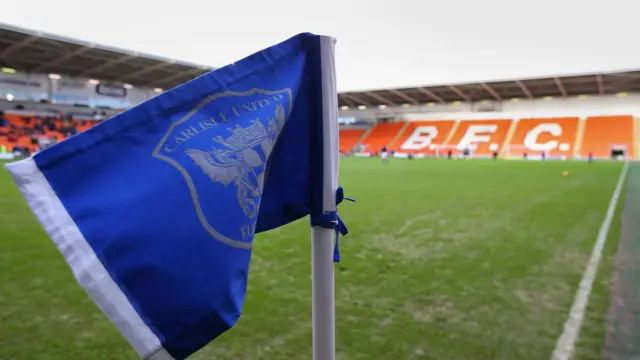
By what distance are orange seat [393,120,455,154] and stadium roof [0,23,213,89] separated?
1909 centimetres

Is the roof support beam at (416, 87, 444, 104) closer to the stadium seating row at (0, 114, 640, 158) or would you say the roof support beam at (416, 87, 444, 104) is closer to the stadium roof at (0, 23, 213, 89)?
the stadium seating row at (0, 114, 640, 158)

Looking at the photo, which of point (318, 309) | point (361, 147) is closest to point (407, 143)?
point (361, 147)

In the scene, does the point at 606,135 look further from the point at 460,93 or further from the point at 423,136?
the point at 423,136

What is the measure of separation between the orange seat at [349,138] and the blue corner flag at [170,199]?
41.9 m

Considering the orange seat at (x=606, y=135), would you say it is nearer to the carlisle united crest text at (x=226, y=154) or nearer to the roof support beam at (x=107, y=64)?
the roof support beam at (x=107, y=64)

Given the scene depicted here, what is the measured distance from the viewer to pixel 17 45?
83.0ft

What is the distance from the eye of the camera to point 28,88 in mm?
31188

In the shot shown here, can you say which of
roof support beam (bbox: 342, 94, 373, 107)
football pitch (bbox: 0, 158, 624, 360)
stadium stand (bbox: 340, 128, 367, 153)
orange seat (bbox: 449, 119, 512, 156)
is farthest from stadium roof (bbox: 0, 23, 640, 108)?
football pitch (bbox: 0, 158, 624, 360)

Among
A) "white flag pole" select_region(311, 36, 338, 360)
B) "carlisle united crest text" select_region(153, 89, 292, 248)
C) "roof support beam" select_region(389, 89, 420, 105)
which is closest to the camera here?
"carlisle united crest text" select_region(153, 89, 292, 248)

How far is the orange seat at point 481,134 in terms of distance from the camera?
3628 cm

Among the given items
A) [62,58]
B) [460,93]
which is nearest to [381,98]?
[460,93]

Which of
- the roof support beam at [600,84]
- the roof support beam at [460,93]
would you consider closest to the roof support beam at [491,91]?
the roof support beam at [460,93]

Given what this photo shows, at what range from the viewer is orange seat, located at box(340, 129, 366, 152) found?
1735 inches

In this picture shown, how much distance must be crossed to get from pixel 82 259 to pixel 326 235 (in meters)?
0.66
